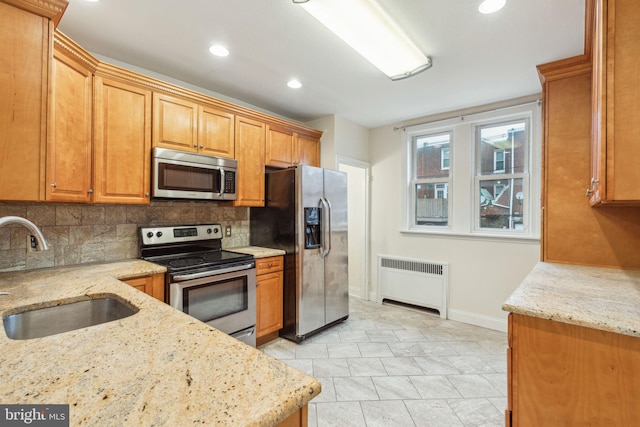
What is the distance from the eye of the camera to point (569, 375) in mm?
1164

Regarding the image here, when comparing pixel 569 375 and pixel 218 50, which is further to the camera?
pixel 218 50

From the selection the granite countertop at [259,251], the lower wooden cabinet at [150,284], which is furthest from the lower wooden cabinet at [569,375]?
the lower wooden cabinet at [150,284]

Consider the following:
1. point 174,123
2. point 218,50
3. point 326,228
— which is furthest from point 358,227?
point 218,50

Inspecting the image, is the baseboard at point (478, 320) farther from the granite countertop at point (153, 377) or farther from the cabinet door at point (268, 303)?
the granite countertop at point (153, 377)

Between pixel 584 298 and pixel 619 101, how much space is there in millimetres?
856

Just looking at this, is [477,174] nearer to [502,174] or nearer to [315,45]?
[502,174]

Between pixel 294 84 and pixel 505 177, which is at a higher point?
pixel 294 84

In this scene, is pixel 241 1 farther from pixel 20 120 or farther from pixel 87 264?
pixel 87 264

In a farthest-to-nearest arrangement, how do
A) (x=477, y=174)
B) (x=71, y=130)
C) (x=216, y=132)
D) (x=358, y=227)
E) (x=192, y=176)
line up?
(x=358, y=227) → (x=477, y=174) → (x=216, y=132) → (x=192, y=176) → (x=71, y=130)

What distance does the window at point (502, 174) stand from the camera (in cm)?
326

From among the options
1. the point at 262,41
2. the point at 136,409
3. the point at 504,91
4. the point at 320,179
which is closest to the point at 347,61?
the point at 262,41

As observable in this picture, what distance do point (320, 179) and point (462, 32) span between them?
1.69 metres

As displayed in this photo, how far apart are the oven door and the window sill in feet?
7.47

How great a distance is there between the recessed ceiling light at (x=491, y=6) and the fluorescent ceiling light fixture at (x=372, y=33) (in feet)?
1.55
